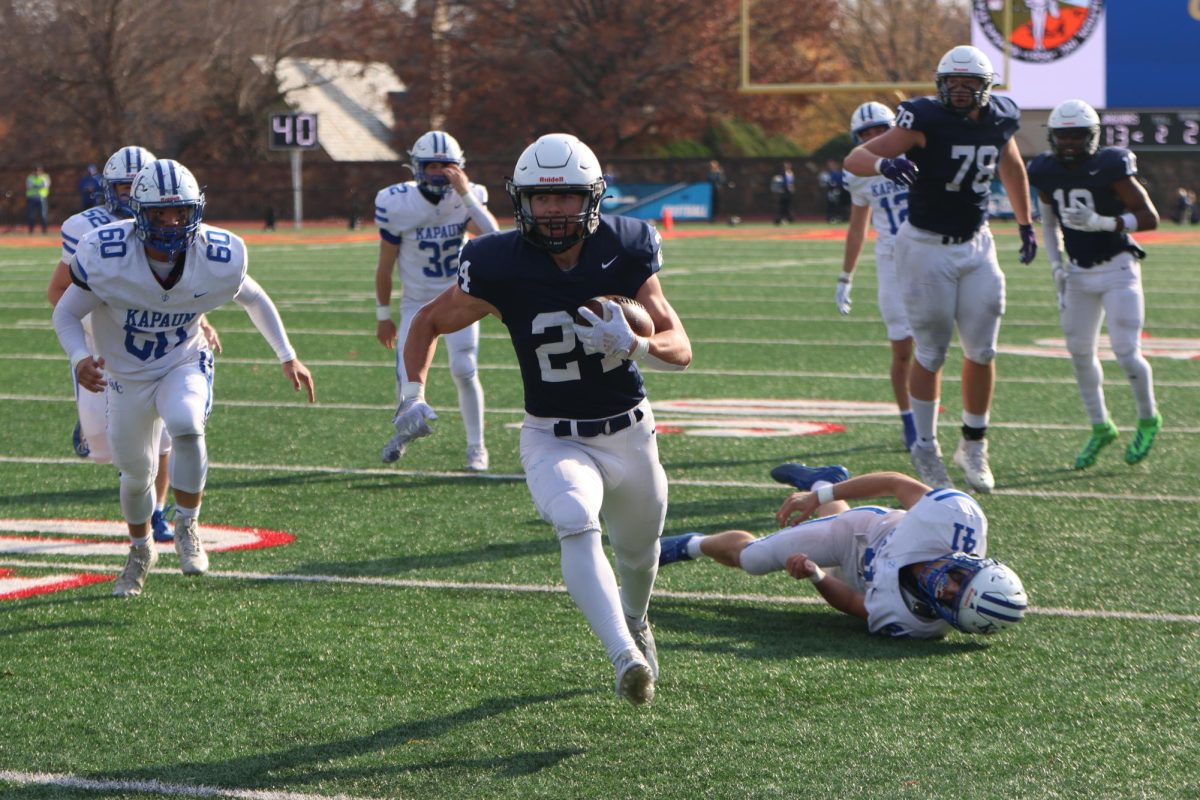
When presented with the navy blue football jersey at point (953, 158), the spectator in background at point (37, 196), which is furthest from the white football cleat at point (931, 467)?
the spectator in background at point (37, 196)

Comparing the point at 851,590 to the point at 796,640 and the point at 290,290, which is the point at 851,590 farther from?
the point at 290,290

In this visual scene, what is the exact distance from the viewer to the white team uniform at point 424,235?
916 centimetres

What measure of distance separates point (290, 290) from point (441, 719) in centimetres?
1639

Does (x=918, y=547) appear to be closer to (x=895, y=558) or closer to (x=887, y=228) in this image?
(x=895, y=558)

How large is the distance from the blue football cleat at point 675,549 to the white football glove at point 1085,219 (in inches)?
135

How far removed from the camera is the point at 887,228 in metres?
9.55

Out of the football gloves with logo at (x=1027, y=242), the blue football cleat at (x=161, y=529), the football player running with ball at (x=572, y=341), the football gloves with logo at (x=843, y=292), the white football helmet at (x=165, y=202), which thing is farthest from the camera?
the football gloves with logo at (x=843, y=292)

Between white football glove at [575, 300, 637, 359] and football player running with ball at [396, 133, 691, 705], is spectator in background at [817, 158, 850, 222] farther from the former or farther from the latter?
white football glove at [575, 300, 637, 359]

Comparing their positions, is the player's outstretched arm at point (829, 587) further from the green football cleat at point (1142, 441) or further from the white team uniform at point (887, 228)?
the white team uniform at point (887, 228)

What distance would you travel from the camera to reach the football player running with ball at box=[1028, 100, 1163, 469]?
28.3ft

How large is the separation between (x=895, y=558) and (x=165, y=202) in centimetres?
280

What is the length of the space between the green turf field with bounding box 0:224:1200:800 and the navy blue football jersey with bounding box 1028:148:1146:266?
1.15m

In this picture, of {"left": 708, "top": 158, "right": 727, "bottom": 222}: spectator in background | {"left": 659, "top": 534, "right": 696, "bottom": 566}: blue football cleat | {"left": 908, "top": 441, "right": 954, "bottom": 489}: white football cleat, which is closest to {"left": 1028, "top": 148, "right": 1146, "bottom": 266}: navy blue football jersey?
{"left": 908, "top": 441, "right": 954, "bottom": 489}: white football cleat

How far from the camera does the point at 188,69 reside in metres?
50.0
